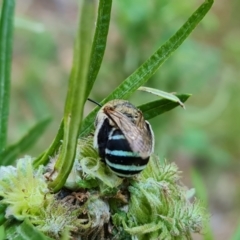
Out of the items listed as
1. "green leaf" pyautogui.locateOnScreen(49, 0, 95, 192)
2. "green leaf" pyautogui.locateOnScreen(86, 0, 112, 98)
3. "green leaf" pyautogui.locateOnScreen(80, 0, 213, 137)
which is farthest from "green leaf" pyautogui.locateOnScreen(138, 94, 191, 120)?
"green leaf" pyautogui.locateOnScreen(49, 0, 95, 192)

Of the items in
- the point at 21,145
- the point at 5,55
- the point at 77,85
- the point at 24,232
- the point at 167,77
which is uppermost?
the point at 167,77

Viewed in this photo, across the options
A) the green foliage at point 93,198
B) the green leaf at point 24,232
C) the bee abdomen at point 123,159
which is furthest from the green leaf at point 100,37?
the green leaf at point 24,232

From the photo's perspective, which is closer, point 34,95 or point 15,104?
point 34,95

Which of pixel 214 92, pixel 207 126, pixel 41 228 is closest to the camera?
pixel 41 228

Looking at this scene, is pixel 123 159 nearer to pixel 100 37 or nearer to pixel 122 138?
pixel 122 138

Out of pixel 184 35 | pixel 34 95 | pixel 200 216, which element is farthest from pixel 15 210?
pixel 34 95

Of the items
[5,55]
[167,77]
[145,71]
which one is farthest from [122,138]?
[167,77]

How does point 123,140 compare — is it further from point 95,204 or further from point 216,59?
point 216,59
